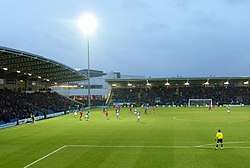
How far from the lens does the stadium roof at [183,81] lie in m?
131

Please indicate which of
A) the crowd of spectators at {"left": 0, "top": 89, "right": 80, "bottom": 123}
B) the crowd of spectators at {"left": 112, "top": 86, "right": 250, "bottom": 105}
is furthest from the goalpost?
the crowd of spectators at {"left": 0, "top": 89, "right": 80, "bottom": 123}

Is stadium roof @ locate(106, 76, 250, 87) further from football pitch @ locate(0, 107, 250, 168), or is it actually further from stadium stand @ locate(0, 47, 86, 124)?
football pitch @ locate(0, 107, 250, 168)

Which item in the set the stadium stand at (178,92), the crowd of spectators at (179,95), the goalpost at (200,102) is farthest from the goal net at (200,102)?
the stadium stand at (178,92)

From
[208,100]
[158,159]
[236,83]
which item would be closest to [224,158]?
[158,159]

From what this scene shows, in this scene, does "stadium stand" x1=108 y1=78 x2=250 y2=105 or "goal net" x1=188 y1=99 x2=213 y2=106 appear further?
"stadium stand" x1=108 y1=78 x2=250 y2=105

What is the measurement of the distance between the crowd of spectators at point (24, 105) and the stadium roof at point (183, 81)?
3481 cm

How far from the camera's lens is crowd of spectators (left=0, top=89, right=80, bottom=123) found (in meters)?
66.2

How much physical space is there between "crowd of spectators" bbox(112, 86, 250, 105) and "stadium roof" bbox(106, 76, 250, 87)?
219cm

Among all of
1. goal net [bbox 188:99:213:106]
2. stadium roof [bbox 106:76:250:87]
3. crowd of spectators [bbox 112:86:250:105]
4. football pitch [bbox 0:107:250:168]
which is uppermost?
stadium roof [bbox 106:76:250:87]

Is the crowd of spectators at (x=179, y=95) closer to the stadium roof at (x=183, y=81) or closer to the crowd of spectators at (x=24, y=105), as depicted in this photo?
the stadium roof at (x=183, y=81)

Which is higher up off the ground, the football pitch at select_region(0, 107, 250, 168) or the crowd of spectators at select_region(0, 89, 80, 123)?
the crowd of spectators at select_region(0, 89, 80, 123)

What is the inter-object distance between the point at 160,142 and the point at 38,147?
10.4 m

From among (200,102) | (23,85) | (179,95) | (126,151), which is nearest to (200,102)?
(200,102)

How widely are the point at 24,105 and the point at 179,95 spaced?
7282cm
